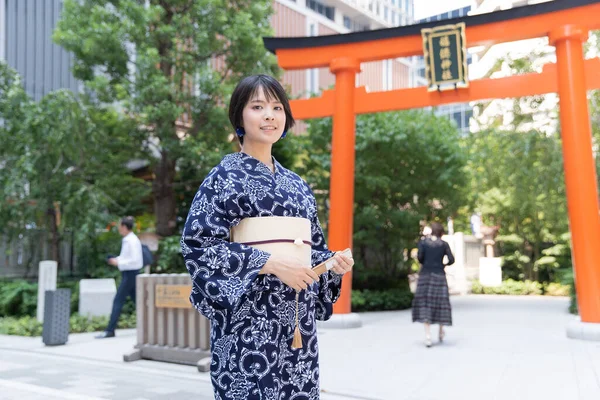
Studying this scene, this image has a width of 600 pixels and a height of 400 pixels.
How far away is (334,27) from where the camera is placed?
35.7 m

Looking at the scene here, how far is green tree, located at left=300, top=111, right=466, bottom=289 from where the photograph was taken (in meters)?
12.8

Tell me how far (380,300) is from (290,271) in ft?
38.7

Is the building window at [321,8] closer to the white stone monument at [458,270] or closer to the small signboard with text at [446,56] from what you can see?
the white stone monument at [458,270]

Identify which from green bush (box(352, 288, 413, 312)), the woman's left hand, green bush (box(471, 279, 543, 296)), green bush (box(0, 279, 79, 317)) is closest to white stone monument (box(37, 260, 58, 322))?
green bush (box(0, 279, 79, 317))

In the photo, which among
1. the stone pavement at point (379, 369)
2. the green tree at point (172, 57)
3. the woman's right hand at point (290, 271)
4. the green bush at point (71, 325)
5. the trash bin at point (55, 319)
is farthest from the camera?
the green tree at point (172, 57)

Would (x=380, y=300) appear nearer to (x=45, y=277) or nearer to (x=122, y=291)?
(x=122, y=291)

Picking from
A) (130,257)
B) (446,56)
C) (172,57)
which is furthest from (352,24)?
(130,257)

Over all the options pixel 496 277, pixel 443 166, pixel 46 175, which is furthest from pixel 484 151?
pixel 46 175

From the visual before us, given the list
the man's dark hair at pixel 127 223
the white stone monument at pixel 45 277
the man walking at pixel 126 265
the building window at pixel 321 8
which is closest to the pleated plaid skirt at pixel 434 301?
the man walking at pixel 126 265

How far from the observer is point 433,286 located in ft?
25.1

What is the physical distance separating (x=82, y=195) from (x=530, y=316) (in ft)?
31.0

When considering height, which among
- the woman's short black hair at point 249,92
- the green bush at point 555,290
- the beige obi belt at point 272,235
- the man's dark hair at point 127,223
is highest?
the woman's short black hair at point 249,92

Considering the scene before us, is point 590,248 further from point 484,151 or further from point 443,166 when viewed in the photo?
point 484,151

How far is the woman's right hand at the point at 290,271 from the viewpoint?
6.06 feet
